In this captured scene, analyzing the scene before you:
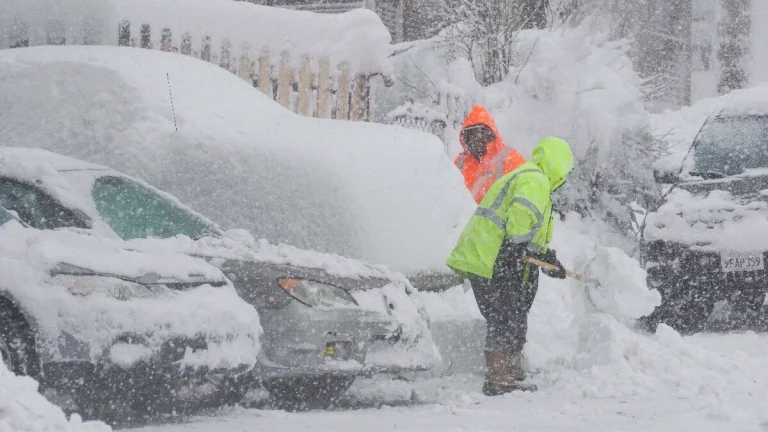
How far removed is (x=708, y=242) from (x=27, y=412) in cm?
630

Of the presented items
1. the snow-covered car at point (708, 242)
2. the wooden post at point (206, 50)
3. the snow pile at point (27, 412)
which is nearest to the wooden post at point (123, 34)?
the wooden post at point (206, 50)

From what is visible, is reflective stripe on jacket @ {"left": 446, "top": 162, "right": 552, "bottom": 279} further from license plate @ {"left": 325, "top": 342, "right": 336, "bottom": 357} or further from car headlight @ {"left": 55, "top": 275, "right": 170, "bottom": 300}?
car headlight @ {"left": 55, "top": 275, "right": 170, "bottom": 300}

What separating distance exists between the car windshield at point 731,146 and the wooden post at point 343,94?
364cm

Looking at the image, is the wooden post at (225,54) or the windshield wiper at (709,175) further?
the wooden post at (225,54)

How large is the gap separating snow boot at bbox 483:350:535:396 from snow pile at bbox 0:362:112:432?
126 inches

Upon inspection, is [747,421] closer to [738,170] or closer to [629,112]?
[738,170]

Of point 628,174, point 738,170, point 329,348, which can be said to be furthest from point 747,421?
point 628,174

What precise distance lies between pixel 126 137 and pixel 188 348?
249 cm

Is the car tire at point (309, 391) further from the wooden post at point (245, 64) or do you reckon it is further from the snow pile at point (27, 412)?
the wooden post at point (245, 64)

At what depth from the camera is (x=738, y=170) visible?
30.4 feet

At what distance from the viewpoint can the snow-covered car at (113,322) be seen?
13.8ft

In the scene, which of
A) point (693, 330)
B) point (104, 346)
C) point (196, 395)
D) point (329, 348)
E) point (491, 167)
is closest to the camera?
point (104, 346)

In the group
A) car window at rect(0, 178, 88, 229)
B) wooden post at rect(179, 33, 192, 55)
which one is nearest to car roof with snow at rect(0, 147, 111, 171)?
car window at rect(0, 178, 88, 229)

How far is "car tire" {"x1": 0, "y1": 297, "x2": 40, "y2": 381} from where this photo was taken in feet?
13.9
